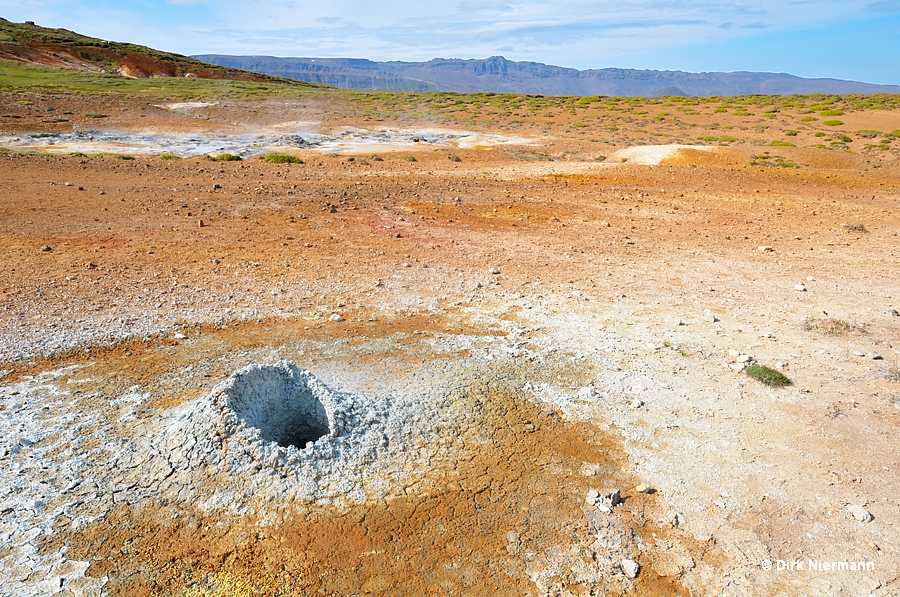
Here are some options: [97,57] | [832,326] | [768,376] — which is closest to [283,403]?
[768,376]

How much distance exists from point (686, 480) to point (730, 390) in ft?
4.79

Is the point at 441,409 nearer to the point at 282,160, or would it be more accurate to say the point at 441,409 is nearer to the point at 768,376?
the point at 768,376

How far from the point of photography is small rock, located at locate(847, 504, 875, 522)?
11.9 feet

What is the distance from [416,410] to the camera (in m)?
4.60

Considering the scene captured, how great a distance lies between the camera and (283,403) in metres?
4.54

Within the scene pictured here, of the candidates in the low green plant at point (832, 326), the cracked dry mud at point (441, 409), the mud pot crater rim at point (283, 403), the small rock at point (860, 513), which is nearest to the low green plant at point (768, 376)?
the cracked dry mud at point (441, 409)

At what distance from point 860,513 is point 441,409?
116 inches

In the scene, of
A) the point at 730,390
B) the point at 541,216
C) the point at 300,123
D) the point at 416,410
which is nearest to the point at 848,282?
the point at 730,390

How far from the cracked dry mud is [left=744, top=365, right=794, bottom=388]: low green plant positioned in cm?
12

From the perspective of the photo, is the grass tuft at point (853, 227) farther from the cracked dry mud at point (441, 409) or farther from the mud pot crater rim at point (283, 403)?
the mud pot crater rim at point (283, 403)

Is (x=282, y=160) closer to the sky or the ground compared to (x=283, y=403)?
closer to the sky

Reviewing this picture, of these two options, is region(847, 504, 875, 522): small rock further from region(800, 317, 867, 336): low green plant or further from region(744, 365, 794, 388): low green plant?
region(800, 317, 867, 336): low green plant

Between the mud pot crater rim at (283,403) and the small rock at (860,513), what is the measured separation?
11.4 ft

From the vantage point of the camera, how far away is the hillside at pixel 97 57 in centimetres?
5488
